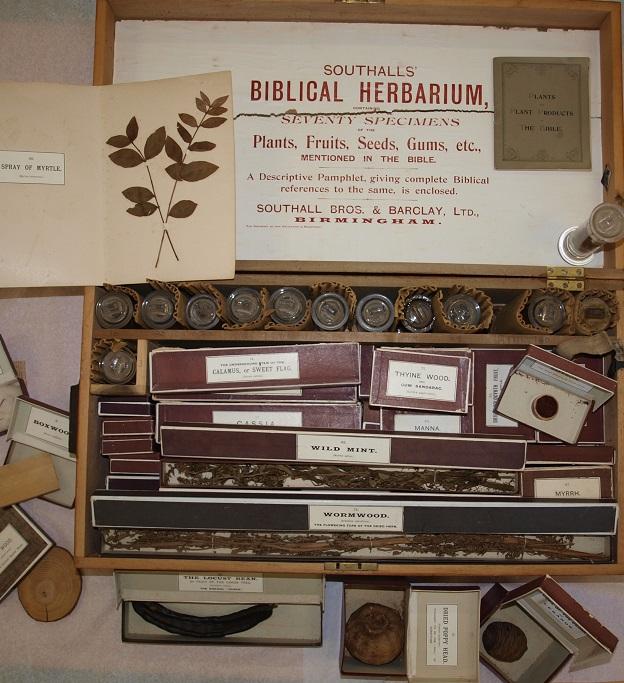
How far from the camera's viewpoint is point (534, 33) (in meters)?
1.63

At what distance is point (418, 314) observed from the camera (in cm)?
151

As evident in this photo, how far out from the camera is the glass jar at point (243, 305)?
1486 mm

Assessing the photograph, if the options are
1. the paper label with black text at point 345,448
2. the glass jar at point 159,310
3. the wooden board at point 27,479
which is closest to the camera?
the paper label with black text at point 345,448

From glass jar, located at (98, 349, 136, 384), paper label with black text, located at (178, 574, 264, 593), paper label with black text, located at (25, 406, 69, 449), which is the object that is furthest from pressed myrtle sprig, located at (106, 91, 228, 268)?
paper label with black text, located at (178, 574, 264, 593)

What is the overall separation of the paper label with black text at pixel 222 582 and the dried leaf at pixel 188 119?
112 cm

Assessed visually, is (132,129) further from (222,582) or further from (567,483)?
Answer: (567,483)

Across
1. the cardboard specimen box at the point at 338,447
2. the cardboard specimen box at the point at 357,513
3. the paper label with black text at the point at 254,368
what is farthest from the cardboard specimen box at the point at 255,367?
the cardboard specimen box at the point at 357,513

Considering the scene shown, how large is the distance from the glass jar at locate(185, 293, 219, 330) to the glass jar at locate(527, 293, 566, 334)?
765mm

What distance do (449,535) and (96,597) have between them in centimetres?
100

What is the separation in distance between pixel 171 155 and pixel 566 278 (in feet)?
3.33

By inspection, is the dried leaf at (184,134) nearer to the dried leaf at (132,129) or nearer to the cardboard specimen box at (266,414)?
the dried leaf at (132,129)

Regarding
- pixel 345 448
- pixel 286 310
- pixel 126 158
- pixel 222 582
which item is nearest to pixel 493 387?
pixel 345 448

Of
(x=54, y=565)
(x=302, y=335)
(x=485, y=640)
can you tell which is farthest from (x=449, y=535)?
(x=54, y=565)

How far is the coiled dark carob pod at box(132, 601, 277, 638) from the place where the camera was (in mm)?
1555
